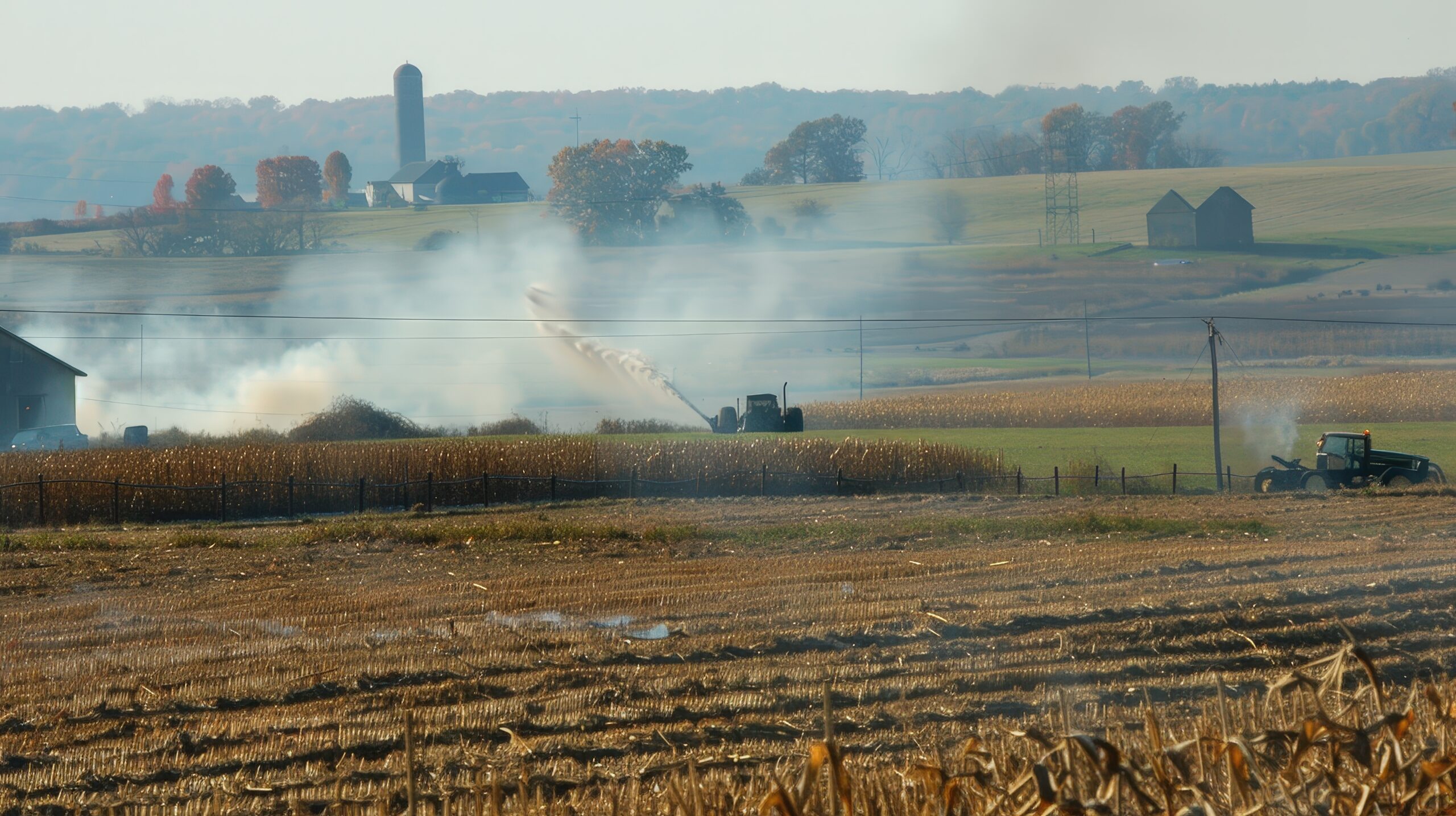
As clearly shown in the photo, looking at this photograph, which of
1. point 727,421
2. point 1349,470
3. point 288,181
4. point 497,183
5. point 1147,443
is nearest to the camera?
point 1349,470

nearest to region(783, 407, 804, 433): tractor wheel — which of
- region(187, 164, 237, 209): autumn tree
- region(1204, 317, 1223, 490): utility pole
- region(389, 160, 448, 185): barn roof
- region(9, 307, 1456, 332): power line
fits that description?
region(1204, 317, 1223, 490): utility pole

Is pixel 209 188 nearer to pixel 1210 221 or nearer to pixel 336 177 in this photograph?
pixel 336 177

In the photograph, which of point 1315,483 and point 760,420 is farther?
point 760,420

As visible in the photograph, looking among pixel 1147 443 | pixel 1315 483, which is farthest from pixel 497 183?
pixel 1315 483

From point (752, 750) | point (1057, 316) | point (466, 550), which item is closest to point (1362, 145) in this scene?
point (1057, 316)

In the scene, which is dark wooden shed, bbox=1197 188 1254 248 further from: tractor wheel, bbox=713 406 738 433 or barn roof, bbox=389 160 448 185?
barn roof, bbox=389 160 448 185

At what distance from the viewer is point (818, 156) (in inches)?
4690

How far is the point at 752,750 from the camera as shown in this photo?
7871 millimetres

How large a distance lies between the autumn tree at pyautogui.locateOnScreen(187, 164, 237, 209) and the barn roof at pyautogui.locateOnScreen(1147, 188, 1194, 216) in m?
74.1

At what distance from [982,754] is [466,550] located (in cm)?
1595

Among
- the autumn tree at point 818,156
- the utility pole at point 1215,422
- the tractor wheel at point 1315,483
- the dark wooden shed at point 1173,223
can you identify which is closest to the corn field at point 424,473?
the utility pole at point 1215,422

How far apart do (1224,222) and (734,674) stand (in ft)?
301

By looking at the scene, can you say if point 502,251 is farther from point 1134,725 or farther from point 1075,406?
point 1134,725

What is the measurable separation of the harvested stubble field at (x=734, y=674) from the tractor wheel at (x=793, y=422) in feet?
74.0
